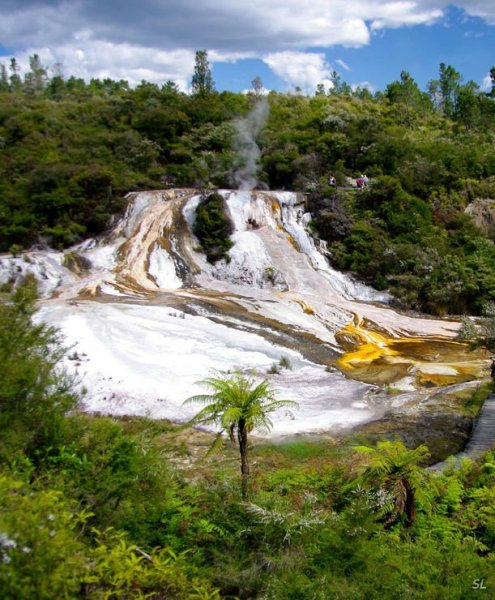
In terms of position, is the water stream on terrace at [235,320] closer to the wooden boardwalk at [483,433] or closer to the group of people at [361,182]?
the wooden boardwalk at [483,433]

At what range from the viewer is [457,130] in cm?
4622

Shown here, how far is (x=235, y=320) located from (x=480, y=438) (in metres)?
9.09

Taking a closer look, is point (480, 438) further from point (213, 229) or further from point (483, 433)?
point (213, 229)

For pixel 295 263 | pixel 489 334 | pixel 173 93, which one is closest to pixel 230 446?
pixel 489 334

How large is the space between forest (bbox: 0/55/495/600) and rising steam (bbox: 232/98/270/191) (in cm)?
478

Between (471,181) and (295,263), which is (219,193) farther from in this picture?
(471,181)

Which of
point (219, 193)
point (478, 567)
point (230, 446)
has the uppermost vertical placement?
point (219, 193)

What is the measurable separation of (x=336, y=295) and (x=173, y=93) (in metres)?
25.0

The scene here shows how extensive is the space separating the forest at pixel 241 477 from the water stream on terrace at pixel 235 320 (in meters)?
1.22

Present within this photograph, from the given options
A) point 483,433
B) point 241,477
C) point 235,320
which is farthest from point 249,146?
point 241,477

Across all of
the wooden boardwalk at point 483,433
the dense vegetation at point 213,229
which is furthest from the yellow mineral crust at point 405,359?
the dense vegetation at point 213,229

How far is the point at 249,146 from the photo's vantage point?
35.9 meters

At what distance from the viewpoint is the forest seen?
5.14m

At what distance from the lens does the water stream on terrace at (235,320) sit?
545 inches
